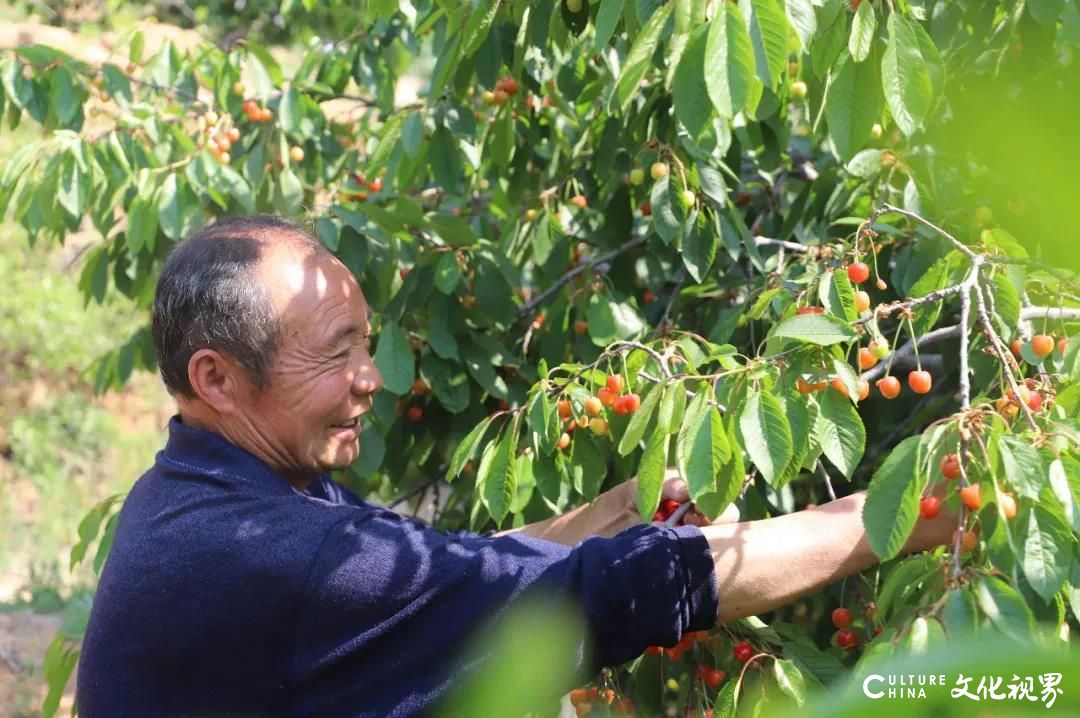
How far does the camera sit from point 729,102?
1451 millimetres

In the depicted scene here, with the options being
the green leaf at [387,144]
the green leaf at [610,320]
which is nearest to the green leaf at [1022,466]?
the green leaf at [610,320]

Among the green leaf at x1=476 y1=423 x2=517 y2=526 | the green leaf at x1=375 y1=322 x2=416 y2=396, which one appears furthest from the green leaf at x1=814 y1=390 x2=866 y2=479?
the green leaf at x1=375 y1=322 x2=416 y2=396

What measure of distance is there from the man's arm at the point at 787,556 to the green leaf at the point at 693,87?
0.54 meters

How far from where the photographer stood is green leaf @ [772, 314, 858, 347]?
4.88 ft

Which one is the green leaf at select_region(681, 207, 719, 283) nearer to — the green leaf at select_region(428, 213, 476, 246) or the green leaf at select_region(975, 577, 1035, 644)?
the green leaf at select_region(428, 213, 476, 246)

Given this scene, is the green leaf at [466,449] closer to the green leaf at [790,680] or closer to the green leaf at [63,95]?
the green leaf at [790,680]

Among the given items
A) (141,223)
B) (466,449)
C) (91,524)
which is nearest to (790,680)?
(466,449)

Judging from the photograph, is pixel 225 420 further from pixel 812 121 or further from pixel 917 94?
pixel 812 121

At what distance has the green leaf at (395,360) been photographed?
2.55 m

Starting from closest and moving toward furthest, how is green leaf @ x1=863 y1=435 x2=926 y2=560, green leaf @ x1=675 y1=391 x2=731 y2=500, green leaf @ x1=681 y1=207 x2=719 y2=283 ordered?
green leaf @ x1=863 y1=435 x2=926 y2=560 < green leaf @ x1=675 y1=391 x2=731 y2=500 < green leaf @ x1=681 y1=207 x2=719 y2=283

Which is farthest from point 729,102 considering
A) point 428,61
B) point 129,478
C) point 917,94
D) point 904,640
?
point 428,61

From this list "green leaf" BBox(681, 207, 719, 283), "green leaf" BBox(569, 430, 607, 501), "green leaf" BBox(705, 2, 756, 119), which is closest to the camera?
"green leaf" BBox(705, 2, 756, 119)

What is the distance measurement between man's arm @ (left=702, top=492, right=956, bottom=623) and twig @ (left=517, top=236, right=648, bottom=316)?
123cm

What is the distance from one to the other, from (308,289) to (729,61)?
2.59ft
